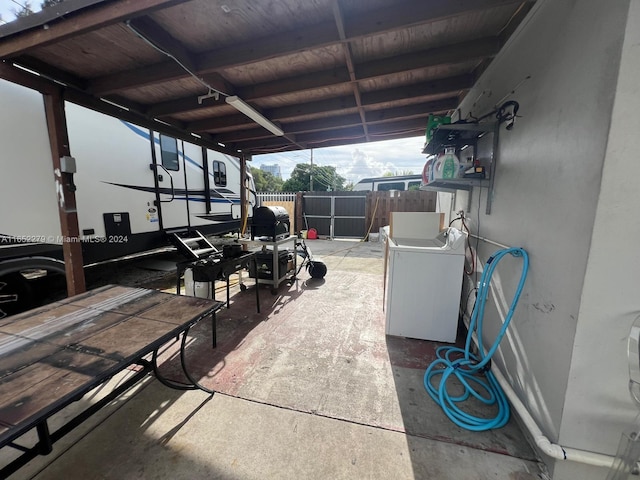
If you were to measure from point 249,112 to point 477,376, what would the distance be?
11.9 ft

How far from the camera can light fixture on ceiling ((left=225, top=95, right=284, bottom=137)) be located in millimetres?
2746

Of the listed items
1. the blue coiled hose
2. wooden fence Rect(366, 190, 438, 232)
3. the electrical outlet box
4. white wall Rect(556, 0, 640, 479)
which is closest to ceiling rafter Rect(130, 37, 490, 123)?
the electrical outlet box

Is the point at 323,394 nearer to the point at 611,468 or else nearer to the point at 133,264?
the point at 611,468

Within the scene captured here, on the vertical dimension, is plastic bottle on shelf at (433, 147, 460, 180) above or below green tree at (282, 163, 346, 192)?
below

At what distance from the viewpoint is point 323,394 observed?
1792mm

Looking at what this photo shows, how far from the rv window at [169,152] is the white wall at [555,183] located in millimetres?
4741

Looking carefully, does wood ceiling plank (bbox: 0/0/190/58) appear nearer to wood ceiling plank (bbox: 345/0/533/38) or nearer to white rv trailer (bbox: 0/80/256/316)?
white rv trailer (bbox: 0/80/256/316)

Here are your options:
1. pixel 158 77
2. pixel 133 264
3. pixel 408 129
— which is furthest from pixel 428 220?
pixel 133 264

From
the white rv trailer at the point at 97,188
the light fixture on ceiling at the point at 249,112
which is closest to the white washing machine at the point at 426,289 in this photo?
the light fixture on ceiling at the point at 249,112

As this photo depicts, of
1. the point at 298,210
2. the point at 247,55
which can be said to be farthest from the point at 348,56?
the point at 298,210

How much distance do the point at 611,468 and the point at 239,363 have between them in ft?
7.32

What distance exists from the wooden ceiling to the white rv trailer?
1.43ft

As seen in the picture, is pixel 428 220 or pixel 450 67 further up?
pixel 450 67

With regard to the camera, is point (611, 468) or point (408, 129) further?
point (408, 129)
